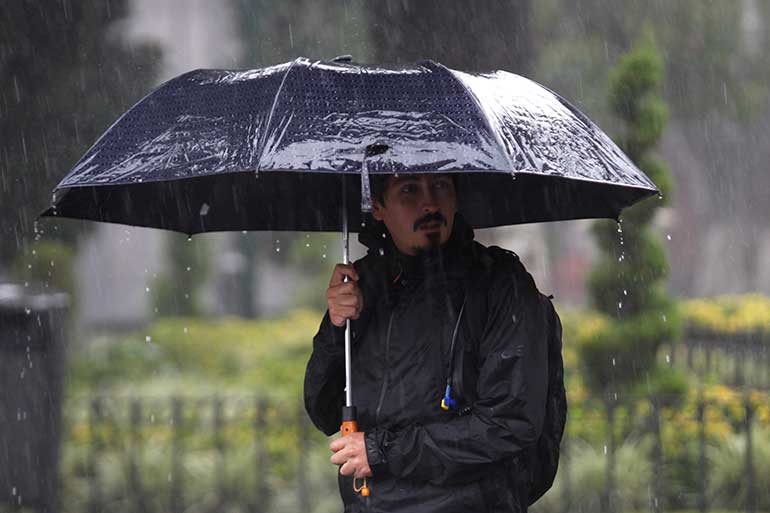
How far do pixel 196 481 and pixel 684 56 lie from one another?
1449 cm

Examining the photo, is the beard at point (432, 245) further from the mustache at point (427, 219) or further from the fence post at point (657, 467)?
the fence post at point (657, 467)

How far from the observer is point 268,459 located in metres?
7.84

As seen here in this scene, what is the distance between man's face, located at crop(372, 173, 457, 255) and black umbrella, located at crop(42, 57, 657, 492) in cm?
23

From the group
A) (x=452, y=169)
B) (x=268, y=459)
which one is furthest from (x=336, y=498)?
(x=452, y=169)

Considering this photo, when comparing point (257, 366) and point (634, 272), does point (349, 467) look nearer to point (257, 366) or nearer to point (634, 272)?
point (634, 272)

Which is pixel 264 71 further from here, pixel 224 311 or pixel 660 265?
pixel 224 311

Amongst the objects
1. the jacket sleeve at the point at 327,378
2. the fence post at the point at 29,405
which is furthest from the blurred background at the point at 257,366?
the jacket sleeve at the point at 327,378

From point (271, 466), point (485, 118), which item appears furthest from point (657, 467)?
point (485, 118)

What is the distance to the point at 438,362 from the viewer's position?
3348mm

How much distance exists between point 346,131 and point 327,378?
84cm

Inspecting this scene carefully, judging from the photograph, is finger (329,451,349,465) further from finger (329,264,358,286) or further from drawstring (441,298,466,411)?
finger (329,264,358,286)

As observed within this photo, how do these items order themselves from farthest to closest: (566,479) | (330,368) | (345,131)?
(566,479) → (330,368) → (345,131)

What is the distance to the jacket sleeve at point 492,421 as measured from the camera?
3238 mm

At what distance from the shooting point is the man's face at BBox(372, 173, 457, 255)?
349 cm
